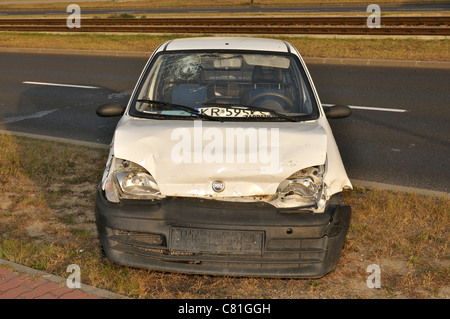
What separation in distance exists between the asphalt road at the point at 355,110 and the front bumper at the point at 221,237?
9.91 ft

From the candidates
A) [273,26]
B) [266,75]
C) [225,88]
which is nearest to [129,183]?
[225,88]

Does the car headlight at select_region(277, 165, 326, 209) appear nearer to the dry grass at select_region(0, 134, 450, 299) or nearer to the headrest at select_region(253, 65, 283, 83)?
the dry grass at select_region(0, 134, 450, 299)

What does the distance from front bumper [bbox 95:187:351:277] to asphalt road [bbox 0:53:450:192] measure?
302 cm

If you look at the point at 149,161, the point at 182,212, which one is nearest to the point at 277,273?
the point at 182,212

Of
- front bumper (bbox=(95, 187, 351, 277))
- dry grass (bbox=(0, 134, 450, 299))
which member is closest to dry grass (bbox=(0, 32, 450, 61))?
dry grass (bbox=(0, 134, 450, 299))

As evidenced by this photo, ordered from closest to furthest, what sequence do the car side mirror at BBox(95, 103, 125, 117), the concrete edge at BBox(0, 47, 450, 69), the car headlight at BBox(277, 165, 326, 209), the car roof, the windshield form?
the car headlight at BBox(277, 165, 326, 209) → the windshield → the car side mirror at BBox(95, 103, 125, 117) → the car roof → the concrete edge at BBox(0, 47, 450, 69)

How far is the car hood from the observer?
12.6 feet

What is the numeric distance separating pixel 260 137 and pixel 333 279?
1.20 metres

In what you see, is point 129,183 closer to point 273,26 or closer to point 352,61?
point 352,61

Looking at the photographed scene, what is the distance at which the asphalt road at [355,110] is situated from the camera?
23.8ft

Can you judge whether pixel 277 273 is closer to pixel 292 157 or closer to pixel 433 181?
pixel 292 157

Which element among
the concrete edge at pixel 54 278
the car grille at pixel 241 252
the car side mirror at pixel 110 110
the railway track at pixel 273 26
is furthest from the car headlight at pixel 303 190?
the railway track at pixel 273 26

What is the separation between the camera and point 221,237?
378cm
